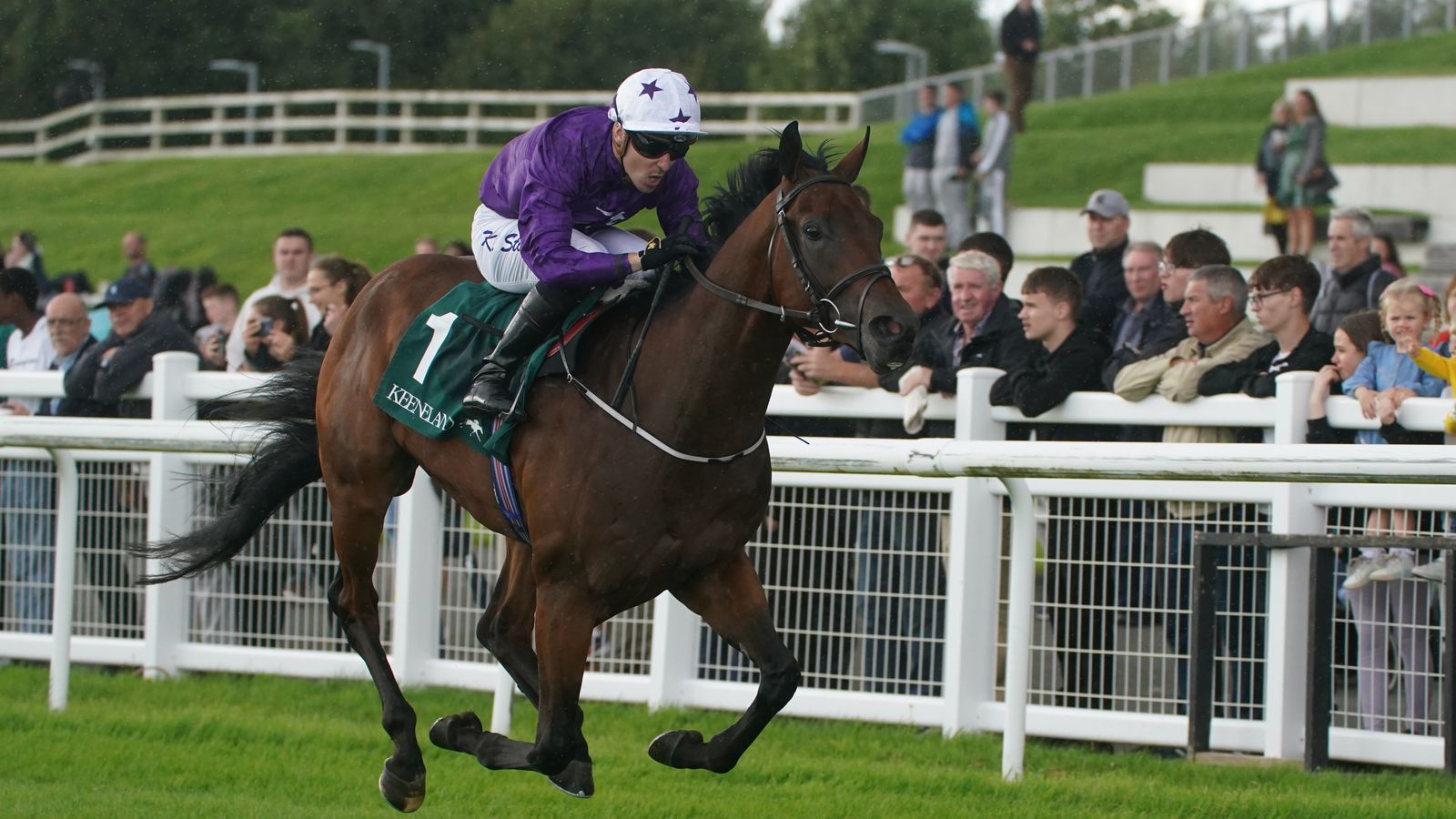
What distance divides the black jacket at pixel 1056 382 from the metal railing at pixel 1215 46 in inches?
833

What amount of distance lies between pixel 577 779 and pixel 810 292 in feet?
4.86

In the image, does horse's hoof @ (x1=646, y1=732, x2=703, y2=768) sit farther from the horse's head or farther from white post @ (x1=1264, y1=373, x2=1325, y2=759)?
white post @ (x1=1264, y1=373, x2=1325, y2=759)

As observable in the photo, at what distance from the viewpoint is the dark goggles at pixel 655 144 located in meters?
4.61

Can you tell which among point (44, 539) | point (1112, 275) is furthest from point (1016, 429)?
point (44, 539)

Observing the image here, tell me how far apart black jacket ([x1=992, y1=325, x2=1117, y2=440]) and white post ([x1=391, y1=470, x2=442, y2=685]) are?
2.40m

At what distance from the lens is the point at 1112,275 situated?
8.07 m

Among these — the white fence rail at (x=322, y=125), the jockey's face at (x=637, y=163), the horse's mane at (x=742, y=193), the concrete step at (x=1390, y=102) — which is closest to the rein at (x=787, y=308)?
the horse's mane at (x=742, y=193)

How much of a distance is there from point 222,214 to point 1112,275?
816 inches

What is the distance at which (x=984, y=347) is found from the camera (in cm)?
678

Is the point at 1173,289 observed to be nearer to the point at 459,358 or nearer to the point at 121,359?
the point at 459,358

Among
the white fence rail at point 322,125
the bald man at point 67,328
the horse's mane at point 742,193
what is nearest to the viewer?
the horse's mane at point 742,193

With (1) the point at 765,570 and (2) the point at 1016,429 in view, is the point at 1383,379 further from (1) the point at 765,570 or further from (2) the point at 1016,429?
(1) the point at 765,570

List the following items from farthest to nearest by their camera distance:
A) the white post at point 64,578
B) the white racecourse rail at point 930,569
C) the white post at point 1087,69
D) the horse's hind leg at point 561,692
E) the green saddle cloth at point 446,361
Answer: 1. the white post at point 1087,69
2. the white post at point 64,578
3. the white racecourse rail at point 930,569
4. the green saddle cloth at point 446,361
5. the horse's hind leg at point 561,692

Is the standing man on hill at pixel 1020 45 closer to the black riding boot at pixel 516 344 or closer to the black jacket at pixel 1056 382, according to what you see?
the black jacket at pixel 1056 382
